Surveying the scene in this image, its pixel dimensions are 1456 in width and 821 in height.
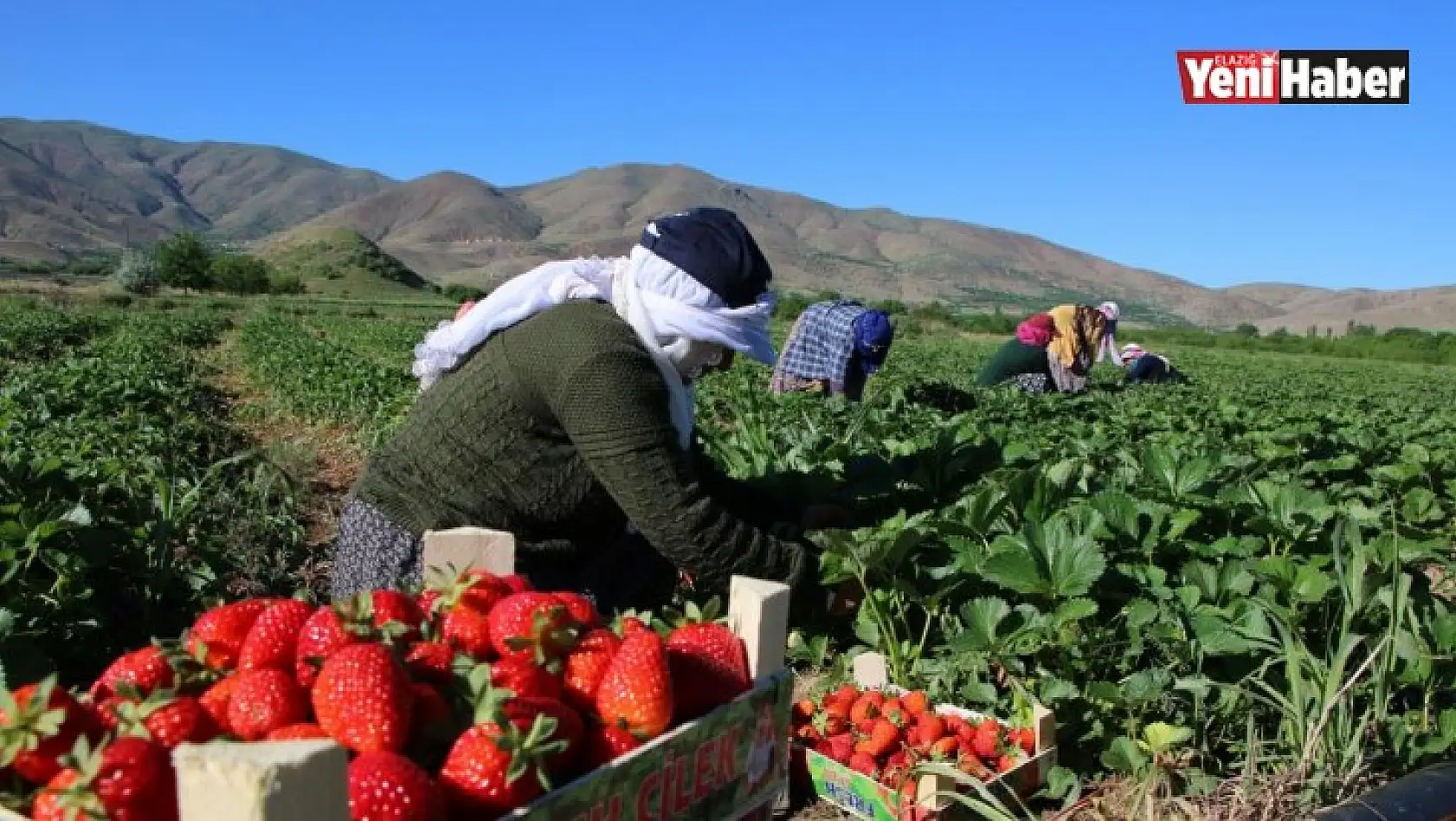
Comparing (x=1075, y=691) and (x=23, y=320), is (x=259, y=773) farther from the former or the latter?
(x=23, y=320)

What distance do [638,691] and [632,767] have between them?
Answer: 0.10 meters

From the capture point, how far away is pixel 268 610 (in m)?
1.57

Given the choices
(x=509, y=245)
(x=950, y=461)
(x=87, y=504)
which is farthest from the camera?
(x=509, y=245)

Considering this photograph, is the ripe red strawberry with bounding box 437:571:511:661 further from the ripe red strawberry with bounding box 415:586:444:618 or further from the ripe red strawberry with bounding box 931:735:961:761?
the ripe red strawberry with bounding box 931:735:961:761

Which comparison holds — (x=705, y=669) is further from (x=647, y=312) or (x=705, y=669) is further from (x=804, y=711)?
(x=804, y=711)

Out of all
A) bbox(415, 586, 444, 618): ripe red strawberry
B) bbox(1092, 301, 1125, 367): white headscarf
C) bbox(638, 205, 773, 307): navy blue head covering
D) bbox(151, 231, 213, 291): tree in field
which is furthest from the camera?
bbox(151, 231, 213, 291): tree in field

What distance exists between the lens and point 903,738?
9.60 ft

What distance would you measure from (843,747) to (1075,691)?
24.4 inches

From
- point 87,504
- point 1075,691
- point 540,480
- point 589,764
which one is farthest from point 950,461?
point 87,504

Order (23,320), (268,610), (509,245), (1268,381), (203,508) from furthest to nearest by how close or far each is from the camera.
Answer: (509,245) → (23,320) → (1268,381) → (203,508) → (268,610)

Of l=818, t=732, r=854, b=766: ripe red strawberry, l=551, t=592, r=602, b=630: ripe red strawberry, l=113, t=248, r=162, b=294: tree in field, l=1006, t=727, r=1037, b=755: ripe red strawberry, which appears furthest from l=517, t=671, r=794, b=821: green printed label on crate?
l=113, t=248, r=162, b=294: tree in field

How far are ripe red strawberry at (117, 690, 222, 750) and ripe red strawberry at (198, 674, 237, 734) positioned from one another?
1.3 inches

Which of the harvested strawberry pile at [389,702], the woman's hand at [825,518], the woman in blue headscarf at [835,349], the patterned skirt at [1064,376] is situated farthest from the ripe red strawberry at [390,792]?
the patterned skirt at [1064,376]

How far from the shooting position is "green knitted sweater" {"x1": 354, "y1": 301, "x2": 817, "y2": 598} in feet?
8.63
